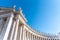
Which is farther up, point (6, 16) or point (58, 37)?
point (58, 37)

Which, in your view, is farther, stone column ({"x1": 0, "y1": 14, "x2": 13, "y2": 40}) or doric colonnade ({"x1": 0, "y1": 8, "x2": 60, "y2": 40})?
doric colonnade ({"x1": 0, "y1": 8, "x2": 60, "y2": 40})

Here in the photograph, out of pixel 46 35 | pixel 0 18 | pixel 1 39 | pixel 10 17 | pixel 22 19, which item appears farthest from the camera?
pixel 46 35

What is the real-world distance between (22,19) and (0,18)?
19.8ft

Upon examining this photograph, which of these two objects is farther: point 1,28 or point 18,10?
point 18,10

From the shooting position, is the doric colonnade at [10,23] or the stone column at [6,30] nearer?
the stone column at [6,30]

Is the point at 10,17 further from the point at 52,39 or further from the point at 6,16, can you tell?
the point at 52,39

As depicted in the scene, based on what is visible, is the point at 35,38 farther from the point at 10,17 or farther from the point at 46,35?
the point at 10,17

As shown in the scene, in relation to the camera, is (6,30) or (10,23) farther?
(10,23)

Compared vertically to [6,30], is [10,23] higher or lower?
higher

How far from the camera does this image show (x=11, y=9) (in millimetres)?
26016

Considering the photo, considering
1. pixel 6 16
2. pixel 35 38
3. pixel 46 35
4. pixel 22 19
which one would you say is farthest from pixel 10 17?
pixel 46 35

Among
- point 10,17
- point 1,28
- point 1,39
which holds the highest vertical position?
point 10,17

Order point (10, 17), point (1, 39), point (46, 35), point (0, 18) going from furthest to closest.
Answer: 1. point (46, 35)
2. point (0, 18)
3. point (10, 17)
4. point (1, 39)

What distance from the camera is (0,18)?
26297mm
